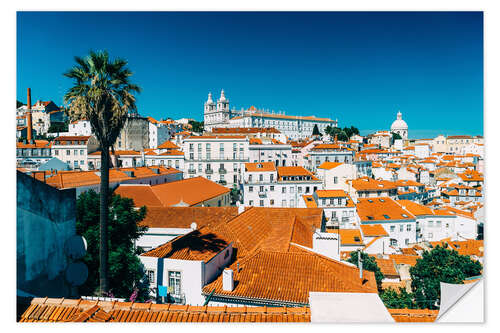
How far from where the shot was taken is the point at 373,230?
2238 cm

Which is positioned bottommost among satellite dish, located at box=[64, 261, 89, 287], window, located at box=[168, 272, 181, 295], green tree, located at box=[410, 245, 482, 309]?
green tree, located at box=[410, 245, 482, 309]

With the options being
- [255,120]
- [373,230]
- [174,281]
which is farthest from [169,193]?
[255,120]

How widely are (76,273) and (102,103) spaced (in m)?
2.92

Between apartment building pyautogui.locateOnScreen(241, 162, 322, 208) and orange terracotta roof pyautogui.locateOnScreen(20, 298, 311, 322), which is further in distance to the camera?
apartment building pyautogui.locateOnScreen(241, 162, 322, 208)

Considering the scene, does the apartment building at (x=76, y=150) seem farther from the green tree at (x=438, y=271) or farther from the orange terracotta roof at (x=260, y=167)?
the green tree at (x=438, y=271)

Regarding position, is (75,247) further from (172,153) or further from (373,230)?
(172,153)

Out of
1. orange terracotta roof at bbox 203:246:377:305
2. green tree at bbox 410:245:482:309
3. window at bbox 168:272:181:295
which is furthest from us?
green tree at bbox 410:245:482:309

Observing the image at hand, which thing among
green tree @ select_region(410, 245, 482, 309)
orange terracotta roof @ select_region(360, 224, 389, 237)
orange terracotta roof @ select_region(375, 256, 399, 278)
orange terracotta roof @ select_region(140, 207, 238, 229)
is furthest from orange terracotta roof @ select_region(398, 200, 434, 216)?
orange terracotta roof @ select_region(140, 207, 238, 229)

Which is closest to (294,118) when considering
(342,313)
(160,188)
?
(160,188)

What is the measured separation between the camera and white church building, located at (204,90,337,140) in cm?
9281

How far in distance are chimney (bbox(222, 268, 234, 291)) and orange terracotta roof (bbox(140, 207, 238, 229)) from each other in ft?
16.8

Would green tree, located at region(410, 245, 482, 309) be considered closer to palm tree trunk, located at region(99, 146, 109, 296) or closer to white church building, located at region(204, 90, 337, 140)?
palm tree trunk, located at region(99, 146, 109, 296)

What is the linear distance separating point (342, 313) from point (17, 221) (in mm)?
5167

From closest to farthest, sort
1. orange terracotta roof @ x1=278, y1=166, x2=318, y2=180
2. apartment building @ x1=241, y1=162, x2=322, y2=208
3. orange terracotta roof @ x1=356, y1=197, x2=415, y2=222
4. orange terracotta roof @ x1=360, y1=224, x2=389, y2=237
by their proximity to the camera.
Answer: orange terracotta roof @ x1=360, y1=224, x2=389, y2=237, orange terracotta roof @ x1=356, y1=197, x2=415, y2=222, apartment building @ x1=241, y1=162, x2=322, y2=208, orange terracotta roof @ x1=278, y1=166, x2=318, y2=180
